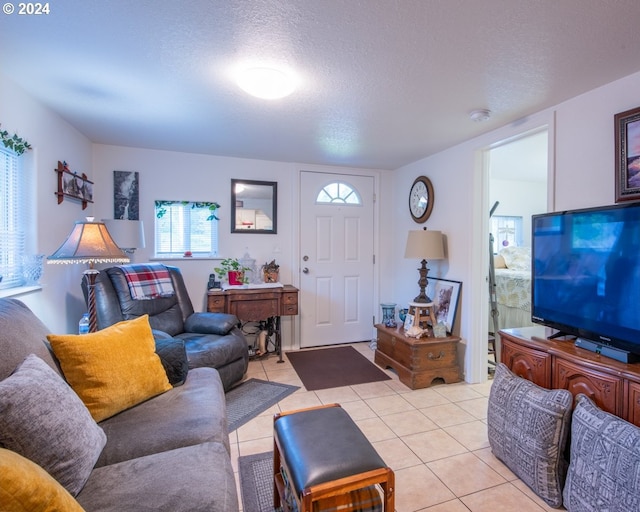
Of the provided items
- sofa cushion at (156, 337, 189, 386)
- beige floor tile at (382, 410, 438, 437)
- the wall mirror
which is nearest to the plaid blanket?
the wall mirror

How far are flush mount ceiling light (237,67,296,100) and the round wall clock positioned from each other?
6.80ft

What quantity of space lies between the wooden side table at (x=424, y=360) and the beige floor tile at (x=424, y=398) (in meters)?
0.07

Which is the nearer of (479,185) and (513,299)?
(479,185)

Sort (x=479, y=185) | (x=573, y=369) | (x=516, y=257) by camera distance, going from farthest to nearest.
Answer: (x=516, y=257) → (x=479, y=185) → (x=573, y=369)

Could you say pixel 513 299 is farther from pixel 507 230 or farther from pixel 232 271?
pixel 232 271

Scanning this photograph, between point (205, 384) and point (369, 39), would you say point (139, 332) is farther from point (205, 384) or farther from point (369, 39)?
point (369, 39)

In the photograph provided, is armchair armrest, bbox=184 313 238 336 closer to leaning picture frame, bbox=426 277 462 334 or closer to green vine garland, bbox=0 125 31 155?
green vine garland, bbox=0 125 31 155

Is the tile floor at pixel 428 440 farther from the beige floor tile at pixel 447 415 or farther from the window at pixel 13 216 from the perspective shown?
the window at pixel 13 216

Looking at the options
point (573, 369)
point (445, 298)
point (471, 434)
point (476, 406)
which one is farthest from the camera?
point (445, 298)

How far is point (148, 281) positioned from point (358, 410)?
203 cm

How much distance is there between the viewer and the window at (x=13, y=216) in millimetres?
2020

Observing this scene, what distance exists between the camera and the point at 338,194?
13.6 ft

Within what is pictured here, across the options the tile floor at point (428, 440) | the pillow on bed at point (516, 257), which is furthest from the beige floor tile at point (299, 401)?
the pillow on bed at point (516, 257)

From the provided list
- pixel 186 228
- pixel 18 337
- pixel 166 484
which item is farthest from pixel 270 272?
pixel 166 484
